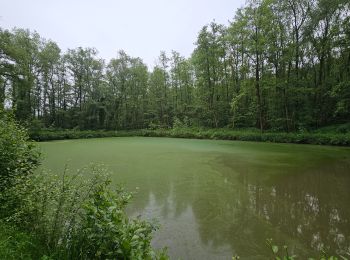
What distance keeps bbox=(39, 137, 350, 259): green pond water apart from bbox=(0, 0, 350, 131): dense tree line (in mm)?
5365

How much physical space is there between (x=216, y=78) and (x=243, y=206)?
22.0 meters

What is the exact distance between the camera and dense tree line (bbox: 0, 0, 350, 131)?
669 inches

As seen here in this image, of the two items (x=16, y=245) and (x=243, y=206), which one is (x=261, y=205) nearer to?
(x=243, y=206)

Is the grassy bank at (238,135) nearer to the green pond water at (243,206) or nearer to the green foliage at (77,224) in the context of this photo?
the green pond water at (243,206)

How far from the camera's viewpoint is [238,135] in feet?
58.7

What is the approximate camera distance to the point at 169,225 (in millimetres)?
3711

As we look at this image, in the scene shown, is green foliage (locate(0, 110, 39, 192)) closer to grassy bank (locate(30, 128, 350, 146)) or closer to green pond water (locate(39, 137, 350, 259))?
green pond water (locate(39, 137, 350, 259))

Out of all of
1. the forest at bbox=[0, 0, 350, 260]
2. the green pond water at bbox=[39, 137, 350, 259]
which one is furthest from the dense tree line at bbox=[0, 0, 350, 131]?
the green pond water at bbox=[39, 137, 350, 259]

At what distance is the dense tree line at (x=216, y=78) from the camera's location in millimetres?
17000

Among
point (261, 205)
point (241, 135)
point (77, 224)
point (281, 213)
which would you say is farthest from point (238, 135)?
point (77, 224)

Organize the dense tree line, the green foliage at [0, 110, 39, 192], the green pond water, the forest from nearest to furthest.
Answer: the forest < the green pond water < the green foliage at [0, 110, 39, 192] < the dense tree line

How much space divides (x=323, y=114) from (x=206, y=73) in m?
11.6

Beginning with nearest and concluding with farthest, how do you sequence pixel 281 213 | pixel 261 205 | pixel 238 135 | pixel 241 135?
1. pixel 281 213
2. pixel 261 205
3. pixel 241 135
4. pixel 238 135

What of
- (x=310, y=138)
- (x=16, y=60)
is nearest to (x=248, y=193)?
(x=310, y=138)
